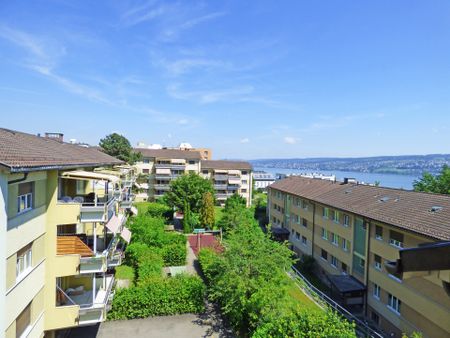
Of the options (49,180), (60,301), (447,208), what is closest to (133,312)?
(60,301)

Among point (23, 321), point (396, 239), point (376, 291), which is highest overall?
point (396, 239)

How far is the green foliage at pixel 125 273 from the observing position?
86.3 feet

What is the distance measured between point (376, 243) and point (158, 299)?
1649 centimetres

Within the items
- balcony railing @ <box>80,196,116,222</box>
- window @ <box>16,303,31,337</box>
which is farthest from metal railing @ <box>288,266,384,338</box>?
window @ <box>16,303,31,337</box>

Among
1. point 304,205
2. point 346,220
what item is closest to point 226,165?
point 304,205

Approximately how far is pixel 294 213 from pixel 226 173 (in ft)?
101

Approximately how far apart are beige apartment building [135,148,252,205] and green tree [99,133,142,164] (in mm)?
3883

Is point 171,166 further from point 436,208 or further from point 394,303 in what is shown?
point 436,208

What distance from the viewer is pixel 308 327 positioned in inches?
537

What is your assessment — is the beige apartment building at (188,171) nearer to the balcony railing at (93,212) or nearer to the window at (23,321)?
the balcony railing at (93,212)

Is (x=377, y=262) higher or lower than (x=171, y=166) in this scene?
lower

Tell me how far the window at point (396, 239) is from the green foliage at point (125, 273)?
20617 mm

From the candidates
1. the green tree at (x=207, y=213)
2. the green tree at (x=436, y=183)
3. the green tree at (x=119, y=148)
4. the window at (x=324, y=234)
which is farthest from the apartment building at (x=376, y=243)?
the green tree at (x=119, y=148)

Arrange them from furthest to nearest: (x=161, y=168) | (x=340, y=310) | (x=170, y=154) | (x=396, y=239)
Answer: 1. (x=170, y=154)
2. (x=161, y=168)
3. (x=340, y=310)
4. (x=396, y=239)
